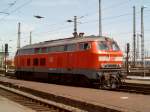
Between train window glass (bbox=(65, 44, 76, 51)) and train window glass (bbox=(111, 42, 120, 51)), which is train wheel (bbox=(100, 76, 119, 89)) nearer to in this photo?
train window glass (bbox=(111, 42, 120, 51))

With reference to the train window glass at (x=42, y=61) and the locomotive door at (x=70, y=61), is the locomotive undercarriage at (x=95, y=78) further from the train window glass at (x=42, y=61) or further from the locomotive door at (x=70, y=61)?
the train window glass at (x=42, y=61)

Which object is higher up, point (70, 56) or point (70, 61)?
point (70, 56)

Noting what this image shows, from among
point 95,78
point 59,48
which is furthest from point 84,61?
point 59,48

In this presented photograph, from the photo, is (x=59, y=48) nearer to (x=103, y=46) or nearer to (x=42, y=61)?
(x=42, y=61)

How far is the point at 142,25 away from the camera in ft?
192

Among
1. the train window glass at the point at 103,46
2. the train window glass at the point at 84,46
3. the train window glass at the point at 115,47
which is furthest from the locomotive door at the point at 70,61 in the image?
the train window glass at the point at 115,47

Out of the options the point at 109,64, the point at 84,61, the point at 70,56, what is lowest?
the point at 109,64

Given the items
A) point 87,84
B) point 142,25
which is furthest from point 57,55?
point 142,25

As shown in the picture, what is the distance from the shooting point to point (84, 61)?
2509cm

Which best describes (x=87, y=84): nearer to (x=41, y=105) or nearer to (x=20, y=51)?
(x=41, y=105)

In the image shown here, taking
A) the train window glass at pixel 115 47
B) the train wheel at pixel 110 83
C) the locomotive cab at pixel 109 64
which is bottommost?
the train wheel at pixel 110 83

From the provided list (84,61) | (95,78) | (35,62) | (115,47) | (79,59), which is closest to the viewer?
(95,78)

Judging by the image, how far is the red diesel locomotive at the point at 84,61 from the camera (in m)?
24.3

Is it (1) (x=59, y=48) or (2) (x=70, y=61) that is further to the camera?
(1) (x=59, y=48)
